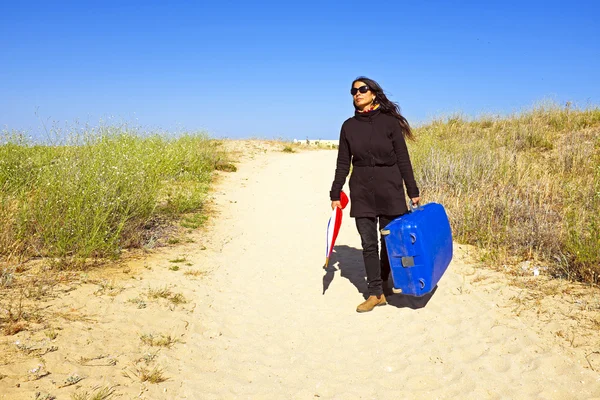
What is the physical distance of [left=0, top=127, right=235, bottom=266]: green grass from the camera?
5.20m

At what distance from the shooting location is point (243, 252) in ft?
23.2

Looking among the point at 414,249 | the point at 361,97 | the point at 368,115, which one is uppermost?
the point at 361,97

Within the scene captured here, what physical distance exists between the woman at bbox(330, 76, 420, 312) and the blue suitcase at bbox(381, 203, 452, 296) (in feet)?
0.70

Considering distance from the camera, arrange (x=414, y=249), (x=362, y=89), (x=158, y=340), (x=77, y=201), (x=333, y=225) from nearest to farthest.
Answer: (x=158, y=340) < (x=414, y=249) < (x=362, y=89) < (x=333, y=225) < (x=77, y=201)

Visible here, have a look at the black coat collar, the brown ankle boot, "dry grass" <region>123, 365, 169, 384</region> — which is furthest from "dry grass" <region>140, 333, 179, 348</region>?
the black coat collar

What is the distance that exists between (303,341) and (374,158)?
6.23 feet

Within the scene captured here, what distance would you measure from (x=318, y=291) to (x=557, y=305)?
2569 millimetres

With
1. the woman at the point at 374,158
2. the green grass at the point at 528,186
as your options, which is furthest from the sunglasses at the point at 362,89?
the green grass at the point at 528,186

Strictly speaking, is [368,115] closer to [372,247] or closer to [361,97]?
[361,97]

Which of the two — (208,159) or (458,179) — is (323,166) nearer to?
(208,159)

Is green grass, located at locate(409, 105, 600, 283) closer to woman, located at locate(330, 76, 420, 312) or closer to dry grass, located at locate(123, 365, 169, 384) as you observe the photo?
woman, located at locate(330, 76, 420, 312)

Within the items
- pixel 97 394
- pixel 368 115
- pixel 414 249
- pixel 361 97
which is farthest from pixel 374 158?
pixel 97 394

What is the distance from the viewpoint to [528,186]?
26.6 ft

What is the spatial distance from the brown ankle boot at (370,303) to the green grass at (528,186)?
1.92m
